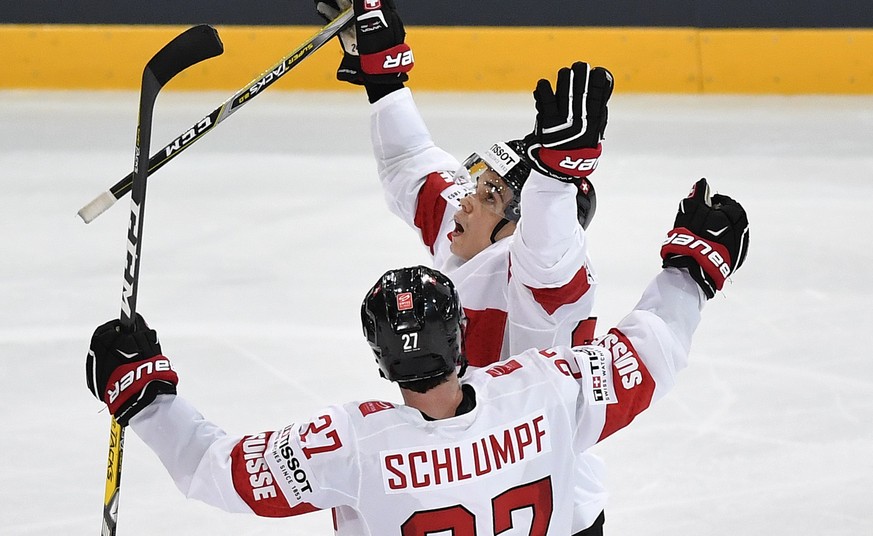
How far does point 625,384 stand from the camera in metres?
1.90

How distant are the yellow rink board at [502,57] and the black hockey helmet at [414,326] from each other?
540 cm

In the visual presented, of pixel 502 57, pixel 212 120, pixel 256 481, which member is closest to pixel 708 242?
pixel 256 481

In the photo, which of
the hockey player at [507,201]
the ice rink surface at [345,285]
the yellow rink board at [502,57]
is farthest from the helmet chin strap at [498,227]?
the yellow rink board at [502,57]

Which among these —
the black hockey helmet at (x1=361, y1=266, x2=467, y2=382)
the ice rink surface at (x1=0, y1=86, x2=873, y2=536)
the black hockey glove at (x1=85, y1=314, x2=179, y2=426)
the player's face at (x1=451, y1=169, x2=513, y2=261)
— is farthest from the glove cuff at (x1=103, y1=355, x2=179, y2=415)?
the ice rink surface at (x1=0, y1=86, x2=873, y2=536)

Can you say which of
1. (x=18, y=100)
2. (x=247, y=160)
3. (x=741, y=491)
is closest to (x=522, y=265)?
(x=741, y=491)

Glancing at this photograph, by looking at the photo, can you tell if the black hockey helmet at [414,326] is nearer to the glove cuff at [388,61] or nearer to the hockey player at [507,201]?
the hockey player at [507,201]

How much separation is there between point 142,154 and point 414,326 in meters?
0.63

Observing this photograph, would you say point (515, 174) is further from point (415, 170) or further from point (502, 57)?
point (502, 57)

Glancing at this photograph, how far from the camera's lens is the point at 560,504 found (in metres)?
1.87

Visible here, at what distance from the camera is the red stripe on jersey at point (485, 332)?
2416 mm

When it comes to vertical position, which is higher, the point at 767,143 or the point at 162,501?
the point at 767,143

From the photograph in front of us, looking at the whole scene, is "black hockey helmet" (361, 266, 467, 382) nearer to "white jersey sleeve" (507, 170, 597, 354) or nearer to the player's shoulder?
the player's shoulder

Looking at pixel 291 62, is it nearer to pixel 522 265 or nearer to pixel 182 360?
pixel 522 265

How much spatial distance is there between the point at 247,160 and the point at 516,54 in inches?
69.6
